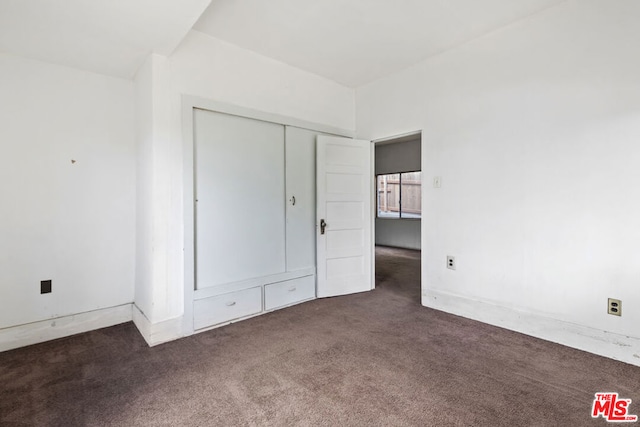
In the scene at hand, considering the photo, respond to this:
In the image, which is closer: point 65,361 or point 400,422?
point 400,422

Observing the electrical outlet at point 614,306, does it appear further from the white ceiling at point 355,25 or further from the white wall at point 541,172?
the white ceiling at point 355,25

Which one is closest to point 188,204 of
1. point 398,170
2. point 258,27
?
point 258,27

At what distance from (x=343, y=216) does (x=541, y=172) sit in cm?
209

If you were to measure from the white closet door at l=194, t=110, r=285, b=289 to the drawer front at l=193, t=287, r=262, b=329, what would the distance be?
0.49 ft

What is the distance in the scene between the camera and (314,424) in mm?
1586

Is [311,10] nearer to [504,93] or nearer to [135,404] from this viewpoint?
[504,93]

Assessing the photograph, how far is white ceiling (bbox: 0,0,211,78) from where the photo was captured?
6.28ft

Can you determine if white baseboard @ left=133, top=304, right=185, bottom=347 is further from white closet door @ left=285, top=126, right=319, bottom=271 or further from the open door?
the open door

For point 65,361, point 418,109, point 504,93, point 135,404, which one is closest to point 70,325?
point 65,361

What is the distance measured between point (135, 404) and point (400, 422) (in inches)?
59.1

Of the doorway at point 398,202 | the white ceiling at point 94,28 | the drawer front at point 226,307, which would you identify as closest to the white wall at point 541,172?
the drawer front at point 226,307

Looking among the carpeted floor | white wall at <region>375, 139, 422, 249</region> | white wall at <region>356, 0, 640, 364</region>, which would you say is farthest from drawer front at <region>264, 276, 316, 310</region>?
white wall at <region>375, 139, 422, 249</region>

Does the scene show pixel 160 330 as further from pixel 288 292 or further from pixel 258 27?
pixel 258 27

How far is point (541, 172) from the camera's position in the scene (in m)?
2.59
